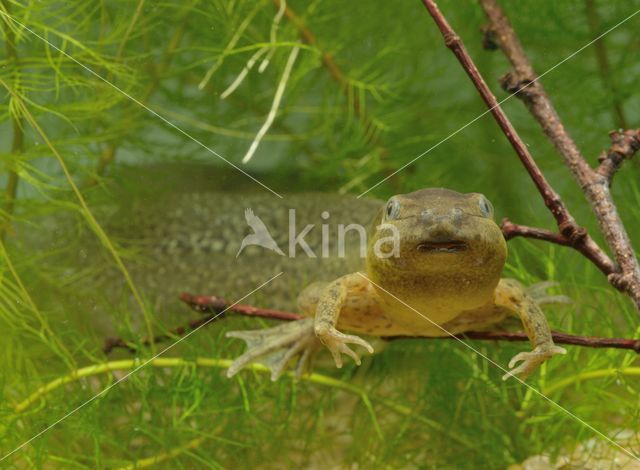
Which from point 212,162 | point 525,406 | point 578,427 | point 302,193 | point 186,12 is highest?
point 186,12

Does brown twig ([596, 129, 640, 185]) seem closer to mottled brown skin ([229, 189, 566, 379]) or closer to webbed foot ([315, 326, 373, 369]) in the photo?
mottled brown skin ([229, 189, 566, 379])

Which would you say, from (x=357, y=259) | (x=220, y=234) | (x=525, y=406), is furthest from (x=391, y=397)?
(x=220, y=234)

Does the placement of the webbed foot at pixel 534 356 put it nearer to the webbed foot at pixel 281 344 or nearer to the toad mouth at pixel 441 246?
the toad mouth at pixel 441 246

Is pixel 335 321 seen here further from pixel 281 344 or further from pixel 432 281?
pixel 281 344

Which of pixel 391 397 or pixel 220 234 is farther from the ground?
pixel 220 234

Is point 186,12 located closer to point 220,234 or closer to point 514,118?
point 220,234
